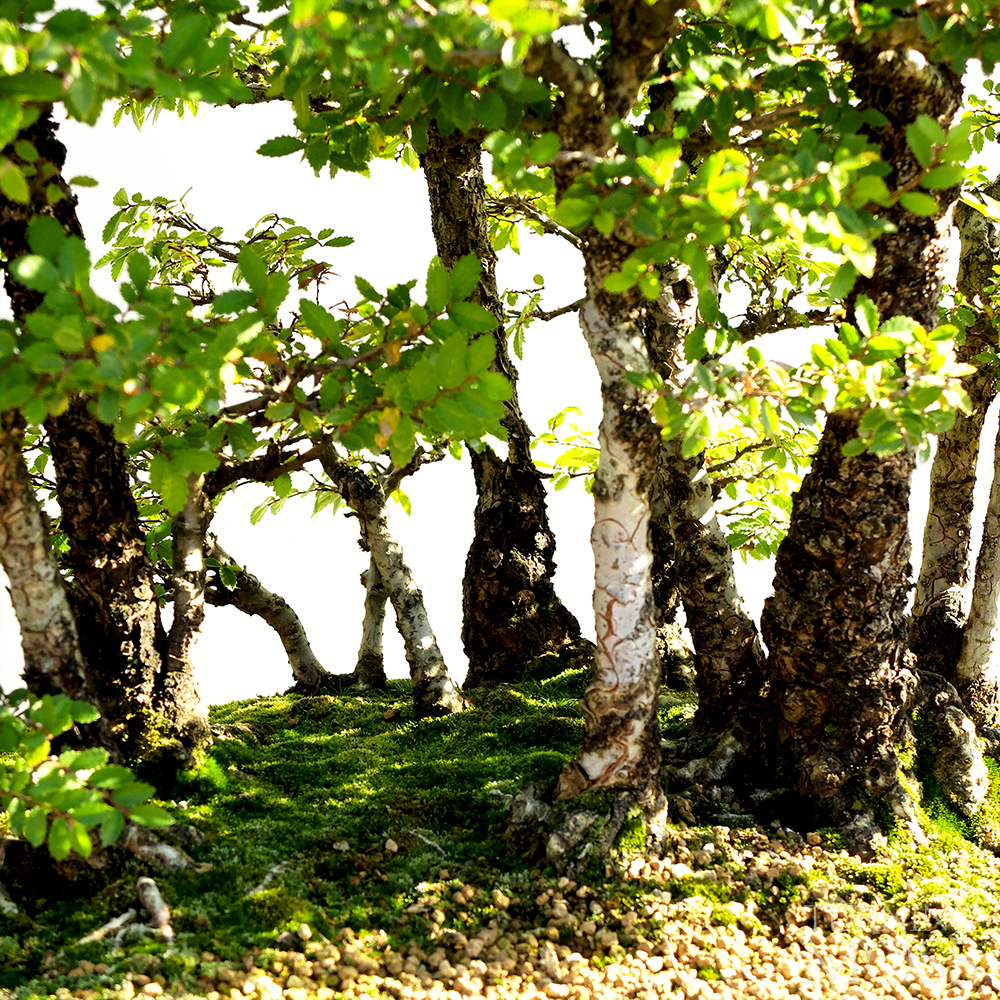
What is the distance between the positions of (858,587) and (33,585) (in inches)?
112

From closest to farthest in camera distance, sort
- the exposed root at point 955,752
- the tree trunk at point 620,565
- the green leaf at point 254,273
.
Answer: the green leaf at point 254,273 < the tree trunk at point 620,565 < the exposed root at point 955,752

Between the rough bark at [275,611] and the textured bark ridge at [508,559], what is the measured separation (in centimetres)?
109

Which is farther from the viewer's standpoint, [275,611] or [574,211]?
[275,611]

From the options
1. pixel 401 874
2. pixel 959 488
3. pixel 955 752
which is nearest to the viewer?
pixel 401 874

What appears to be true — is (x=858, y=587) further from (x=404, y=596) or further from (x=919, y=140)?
(x=404, y=596)

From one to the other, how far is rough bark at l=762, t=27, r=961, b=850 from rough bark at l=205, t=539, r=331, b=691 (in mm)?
2766

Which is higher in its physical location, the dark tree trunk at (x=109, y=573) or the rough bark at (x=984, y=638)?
the dark tree trunk at (x=109, y=573)

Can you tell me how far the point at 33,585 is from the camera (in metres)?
3.11

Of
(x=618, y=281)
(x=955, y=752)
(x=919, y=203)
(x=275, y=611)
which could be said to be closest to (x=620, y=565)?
(x=618, y=281)

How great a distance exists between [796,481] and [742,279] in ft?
4.35

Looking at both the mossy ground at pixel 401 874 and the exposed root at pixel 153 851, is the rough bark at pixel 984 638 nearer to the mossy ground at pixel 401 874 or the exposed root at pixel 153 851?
the mossy ground at pixel 401 874

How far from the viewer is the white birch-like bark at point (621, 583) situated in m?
3.20

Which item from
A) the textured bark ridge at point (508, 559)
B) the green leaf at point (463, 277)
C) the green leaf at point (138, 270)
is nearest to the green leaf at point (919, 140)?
the green leaf at point (463, 277)

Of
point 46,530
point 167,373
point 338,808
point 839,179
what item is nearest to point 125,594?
point 46,530
